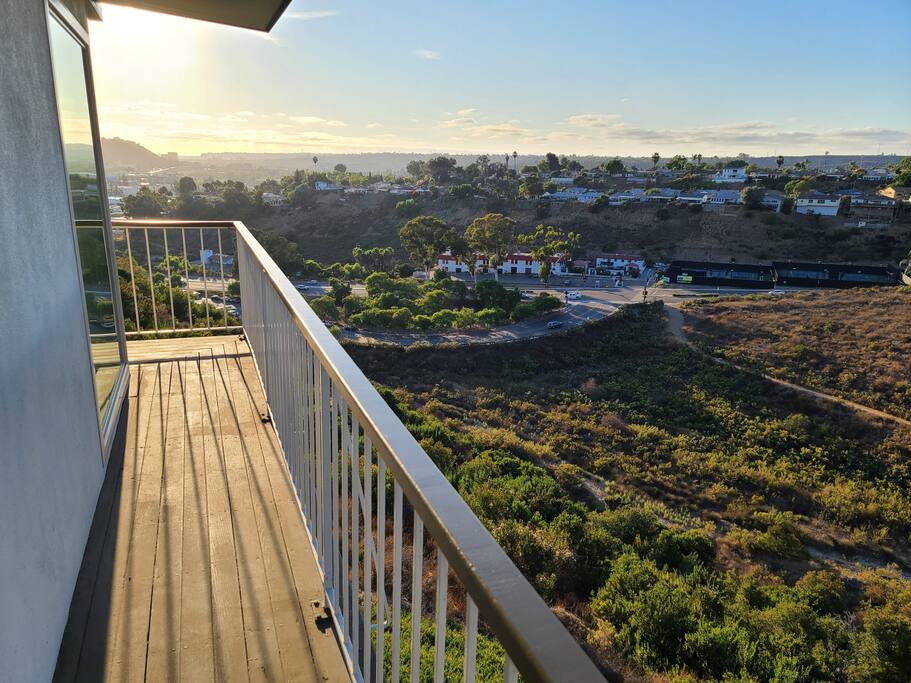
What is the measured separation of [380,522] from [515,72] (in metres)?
47.8

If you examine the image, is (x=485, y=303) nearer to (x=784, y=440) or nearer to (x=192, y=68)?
(x=784, y=440)

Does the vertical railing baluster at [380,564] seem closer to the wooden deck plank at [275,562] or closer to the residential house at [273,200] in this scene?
the wooden deck plank at [275,562]

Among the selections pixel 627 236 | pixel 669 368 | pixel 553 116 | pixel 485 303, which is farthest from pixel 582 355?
pixel 553 116

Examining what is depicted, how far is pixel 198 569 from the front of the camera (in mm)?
1945

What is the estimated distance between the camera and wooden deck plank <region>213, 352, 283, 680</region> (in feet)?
5.18

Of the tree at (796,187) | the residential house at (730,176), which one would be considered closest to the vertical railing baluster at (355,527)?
the tree at (796,187)

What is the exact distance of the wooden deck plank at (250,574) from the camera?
1579 mm

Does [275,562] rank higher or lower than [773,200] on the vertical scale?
lower

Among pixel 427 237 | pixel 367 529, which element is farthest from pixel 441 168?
pixel 367 529

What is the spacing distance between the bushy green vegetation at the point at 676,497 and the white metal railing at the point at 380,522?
182 inches

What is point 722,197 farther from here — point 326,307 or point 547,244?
point 326,307

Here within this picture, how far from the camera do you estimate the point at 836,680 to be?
6.33 meters

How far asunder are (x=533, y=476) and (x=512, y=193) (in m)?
48.0

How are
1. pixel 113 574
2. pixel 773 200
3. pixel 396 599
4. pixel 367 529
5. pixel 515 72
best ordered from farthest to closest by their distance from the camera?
1. pixel 773 200
2. pixel 515 72
3. pixel 113 574
4. pixel 367 529
5. pixel 396 599
